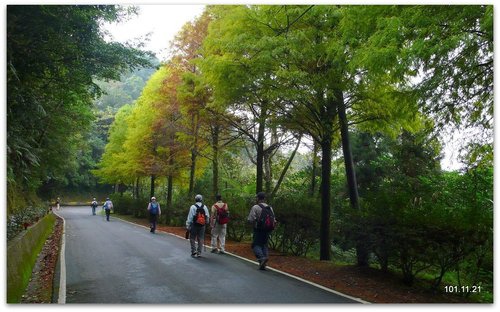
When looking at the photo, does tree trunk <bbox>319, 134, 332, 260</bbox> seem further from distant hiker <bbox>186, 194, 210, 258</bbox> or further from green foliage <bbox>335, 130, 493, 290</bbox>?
distant hiker <bbox>186, 194, 210, 258</bbox>

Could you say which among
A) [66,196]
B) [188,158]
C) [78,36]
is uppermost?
[78,36]

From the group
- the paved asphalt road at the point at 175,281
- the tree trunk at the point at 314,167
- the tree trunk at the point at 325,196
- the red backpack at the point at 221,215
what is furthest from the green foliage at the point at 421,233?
the tree trunk at the point at 314,167

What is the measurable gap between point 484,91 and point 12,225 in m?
10.3

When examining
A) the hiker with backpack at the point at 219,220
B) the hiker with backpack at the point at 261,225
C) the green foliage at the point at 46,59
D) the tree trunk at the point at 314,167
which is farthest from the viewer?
the tree trunk at the point at 314,167

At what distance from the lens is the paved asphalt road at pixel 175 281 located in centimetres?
641

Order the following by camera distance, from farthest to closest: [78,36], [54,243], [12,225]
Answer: [54,243] → [12,225] → [78,36]

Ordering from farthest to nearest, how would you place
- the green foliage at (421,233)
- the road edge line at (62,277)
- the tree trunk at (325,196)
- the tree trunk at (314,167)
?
the tree trunk at (314,167) → the tree trunk at (325,196) → the green foliage at (421,233) → the road edge line at (62,277)

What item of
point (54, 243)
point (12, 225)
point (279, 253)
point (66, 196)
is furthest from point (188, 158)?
point (66, 196)

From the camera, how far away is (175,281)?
753 cm

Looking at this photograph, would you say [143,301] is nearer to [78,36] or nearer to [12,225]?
[12,225]

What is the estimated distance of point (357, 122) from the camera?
420 inches

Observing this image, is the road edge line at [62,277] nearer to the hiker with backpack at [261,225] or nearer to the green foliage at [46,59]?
the green foliage at [46,59]

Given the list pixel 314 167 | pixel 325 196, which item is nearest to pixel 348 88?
pixel 325 196

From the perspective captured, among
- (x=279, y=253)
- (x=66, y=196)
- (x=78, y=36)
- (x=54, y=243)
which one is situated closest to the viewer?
(x=78, y=36)
